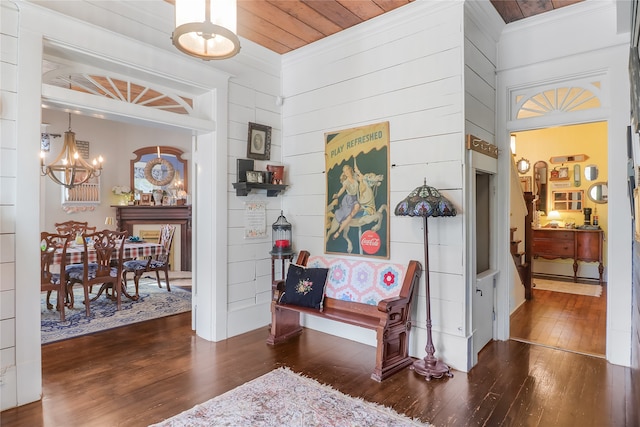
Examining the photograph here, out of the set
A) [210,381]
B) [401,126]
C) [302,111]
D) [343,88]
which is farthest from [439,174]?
[210,381]

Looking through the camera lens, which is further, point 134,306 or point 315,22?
point 134,306

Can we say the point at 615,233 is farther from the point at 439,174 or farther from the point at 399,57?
the point at 399,57

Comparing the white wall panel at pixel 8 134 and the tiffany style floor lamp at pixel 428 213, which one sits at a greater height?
the white wall panel at pixel 8 134

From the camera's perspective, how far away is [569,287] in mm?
5902

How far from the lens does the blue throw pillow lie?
136 inches

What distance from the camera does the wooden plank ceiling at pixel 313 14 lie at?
3146 millimetres

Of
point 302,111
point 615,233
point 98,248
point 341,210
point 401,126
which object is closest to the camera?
point 615,233

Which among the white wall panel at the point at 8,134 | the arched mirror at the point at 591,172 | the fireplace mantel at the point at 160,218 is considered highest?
the arched mirror at the point at 591,172

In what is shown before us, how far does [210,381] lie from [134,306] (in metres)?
2.67

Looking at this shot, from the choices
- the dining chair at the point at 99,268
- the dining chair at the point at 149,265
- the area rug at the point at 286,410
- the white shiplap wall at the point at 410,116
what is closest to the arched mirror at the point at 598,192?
the white shiplap wall at the point at 410,116

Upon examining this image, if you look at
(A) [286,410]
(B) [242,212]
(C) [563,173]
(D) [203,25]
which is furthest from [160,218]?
(C) [563,173]

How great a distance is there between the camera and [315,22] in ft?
11.5

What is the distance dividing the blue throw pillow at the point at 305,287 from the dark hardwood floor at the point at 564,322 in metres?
2.04

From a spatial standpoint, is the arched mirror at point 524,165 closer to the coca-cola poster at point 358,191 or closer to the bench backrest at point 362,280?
the coca-cola poster at point 358,191
